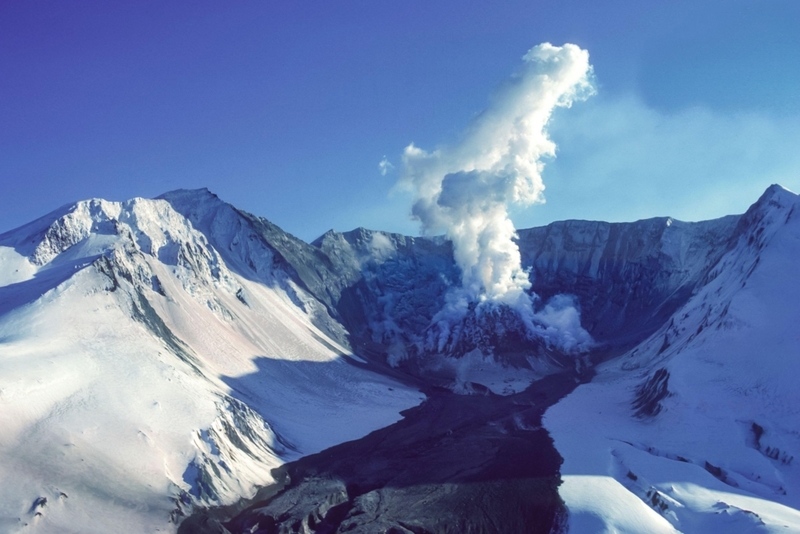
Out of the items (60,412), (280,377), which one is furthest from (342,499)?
(280,377)

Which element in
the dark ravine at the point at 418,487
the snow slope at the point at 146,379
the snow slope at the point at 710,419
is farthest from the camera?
the snow slope at the point at 710,419

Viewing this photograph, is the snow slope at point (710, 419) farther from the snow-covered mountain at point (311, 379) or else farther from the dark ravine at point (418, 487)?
the dark ravine at point (418, 487)

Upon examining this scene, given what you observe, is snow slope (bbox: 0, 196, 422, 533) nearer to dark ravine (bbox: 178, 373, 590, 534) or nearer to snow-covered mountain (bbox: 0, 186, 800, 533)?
snow-covered mountain (bbox: 0, 186, 800, 533)

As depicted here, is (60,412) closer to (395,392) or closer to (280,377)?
(280,377)

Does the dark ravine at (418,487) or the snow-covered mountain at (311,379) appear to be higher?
the snow-covered mountain at (311,379)

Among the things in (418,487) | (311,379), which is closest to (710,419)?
(418,487)

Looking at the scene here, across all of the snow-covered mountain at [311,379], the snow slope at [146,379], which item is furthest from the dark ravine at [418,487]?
the snow slope at [146,379]

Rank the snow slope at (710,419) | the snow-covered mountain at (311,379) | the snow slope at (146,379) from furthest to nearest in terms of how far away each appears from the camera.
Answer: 1. the snow slope at (710,419)
2. the snow-covered mountain at (311,379)
3. the snow slope at (146,379)

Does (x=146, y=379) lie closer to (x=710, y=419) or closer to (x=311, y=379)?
(x=311, y=379)

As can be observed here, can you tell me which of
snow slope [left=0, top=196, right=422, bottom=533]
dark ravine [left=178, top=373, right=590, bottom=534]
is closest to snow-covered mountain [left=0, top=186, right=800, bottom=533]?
snow slope [left=0, top=196, right=422, bottom=533]
